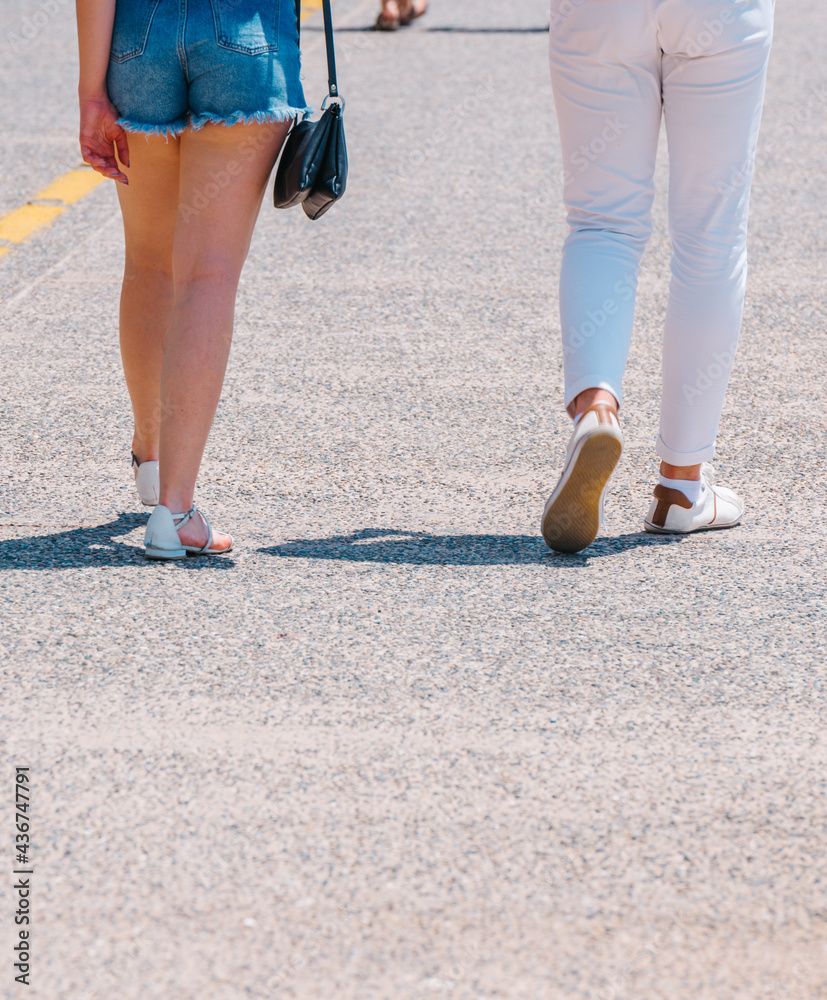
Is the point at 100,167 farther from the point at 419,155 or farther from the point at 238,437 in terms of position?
the point at 419,155

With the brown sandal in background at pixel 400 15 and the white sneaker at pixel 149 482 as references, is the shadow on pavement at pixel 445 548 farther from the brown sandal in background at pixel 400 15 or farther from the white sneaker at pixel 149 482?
the brown sandal in background at pixel 400 15

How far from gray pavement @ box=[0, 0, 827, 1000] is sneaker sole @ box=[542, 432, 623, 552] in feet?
0.21

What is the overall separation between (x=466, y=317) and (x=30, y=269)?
1.66m

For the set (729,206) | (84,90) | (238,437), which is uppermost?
(84,90)

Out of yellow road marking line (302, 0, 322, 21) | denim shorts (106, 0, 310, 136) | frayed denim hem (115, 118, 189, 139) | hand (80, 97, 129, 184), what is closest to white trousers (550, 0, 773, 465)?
denim shorts (106, 0, 310, 136)

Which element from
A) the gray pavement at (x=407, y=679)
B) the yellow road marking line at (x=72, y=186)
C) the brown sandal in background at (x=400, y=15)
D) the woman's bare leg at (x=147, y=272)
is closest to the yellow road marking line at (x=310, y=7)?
the brown sandal in background at (x=400, y=15)

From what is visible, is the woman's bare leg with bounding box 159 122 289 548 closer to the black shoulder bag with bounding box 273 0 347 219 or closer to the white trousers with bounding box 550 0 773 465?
the black shoulder bag with bounding box 273 0 347 219

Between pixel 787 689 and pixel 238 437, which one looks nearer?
pixel 787 689

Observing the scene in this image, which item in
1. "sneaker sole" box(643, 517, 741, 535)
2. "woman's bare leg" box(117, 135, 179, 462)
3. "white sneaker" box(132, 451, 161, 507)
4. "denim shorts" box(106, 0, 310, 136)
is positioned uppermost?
"denim shorts" box(106, 0, 310, 136)

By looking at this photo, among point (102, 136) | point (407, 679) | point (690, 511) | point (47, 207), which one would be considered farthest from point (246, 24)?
point (47, 207)

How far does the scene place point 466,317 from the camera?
4.54 meters

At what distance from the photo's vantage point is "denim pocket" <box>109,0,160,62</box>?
2.59m

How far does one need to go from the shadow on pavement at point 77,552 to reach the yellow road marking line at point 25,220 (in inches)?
104

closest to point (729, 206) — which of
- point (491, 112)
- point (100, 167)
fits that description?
point (100, 167)
